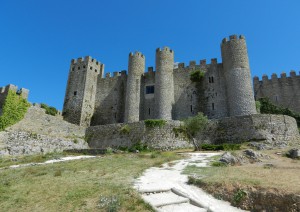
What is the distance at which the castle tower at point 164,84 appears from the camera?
33.0 metres

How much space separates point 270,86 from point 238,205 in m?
42.3

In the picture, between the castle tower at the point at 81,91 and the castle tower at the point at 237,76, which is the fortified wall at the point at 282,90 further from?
the castle tower at the point at 81,91

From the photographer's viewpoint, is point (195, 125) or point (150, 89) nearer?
point (195, 125)

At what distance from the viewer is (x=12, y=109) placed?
23938mm

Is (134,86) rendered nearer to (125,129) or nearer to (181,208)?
(125,129)

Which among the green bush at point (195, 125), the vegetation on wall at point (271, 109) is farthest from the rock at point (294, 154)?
the vegetation on wall at point (271, 109)

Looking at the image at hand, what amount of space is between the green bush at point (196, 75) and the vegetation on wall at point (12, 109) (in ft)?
76.9

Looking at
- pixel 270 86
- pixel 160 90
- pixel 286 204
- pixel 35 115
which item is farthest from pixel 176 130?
pixel 270 86

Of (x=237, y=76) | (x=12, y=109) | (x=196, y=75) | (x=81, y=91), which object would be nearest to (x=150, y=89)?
(x=196, y=75)

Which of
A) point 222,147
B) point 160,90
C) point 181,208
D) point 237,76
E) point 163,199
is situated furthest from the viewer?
point 160,90

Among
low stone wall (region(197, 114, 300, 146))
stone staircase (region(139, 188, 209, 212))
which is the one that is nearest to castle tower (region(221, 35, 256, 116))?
low stone wall (region(197, 114, 300, 146))

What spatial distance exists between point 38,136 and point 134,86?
55.1 ft

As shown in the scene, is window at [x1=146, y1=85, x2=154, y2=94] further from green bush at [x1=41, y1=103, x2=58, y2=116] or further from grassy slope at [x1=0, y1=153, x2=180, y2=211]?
grassy slope at [x1=0, y1=153, x2=180, y2=211]

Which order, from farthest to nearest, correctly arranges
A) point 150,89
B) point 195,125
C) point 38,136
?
point 150,89 < point 195,125 < point 38,136
